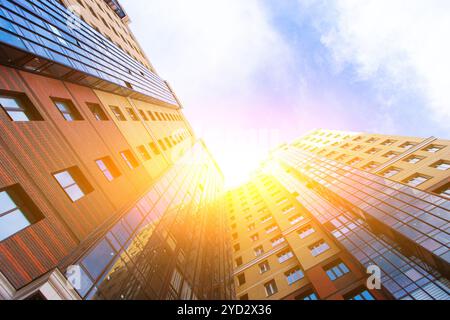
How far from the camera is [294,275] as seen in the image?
80.4 feet

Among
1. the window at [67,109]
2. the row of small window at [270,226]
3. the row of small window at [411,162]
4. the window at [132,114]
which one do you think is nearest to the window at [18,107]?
the window at [67,109]

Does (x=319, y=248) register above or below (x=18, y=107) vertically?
below

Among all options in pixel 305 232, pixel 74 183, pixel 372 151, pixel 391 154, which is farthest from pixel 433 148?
pixel 74 183

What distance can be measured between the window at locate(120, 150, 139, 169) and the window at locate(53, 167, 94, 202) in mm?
6480

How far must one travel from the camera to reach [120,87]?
2673 centimetres

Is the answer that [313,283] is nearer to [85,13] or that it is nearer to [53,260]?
[53,260]

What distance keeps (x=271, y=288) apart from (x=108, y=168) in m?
19.7

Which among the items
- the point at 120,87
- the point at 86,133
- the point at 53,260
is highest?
the point at 120,87

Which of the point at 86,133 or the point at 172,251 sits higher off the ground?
the point at 86,133

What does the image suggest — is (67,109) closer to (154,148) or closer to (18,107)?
(18,107)

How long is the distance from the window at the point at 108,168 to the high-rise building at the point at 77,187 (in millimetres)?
114

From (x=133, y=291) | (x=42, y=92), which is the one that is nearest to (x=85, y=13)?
(x=42, y=92)

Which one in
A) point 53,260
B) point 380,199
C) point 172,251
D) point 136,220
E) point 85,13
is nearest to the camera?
point 53,260

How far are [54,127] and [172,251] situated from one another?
13073 millimetres
